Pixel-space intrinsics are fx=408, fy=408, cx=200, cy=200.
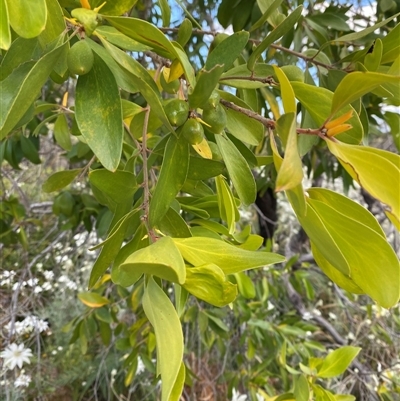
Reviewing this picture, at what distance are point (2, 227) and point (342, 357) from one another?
0.93m

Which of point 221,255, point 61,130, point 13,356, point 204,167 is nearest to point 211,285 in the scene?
point 221,255

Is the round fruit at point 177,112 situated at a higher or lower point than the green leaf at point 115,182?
higher

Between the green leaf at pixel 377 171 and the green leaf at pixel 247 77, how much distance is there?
13 centimetres

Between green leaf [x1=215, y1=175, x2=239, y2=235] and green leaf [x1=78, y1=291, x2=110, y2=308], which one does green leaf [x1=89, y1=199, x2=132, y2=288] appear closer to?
green leaf [x1=215, y1=175, x2=239, y2=235]

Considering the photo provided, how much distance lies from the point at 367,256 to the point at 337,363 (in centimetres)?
58

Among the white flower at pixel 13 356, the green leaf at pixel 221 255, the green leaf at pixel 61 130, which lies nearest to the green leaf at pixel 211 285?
the green leaf at pixel 221 255

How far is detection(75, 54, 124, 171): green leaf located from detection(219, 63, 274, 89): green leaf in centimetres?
12

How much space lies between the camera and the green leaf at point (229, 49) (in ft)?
1.08

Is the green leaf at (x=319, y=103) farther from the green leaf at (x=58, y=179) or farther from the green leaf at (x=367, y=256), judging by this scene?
the green leaf at (x=58, y=179)

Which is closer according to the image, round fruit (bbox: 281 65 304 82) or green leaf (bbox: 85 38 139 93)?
green leaf (bbox: 85 38 139 93)

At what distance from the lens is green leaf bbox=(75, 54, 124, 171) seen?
293mm

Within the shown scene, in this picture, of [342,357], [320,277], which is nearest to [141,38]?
[342,357]

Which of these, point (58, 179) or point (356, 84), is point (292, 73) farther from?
point (58, 179)

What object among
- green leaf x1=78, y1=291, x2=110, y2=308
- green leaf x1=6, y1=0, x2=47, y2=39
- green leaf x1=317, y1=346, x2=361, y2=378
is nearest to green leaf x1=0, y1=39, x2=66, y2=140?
green leaf x1=6, y1=0, x2=47, y2=39
